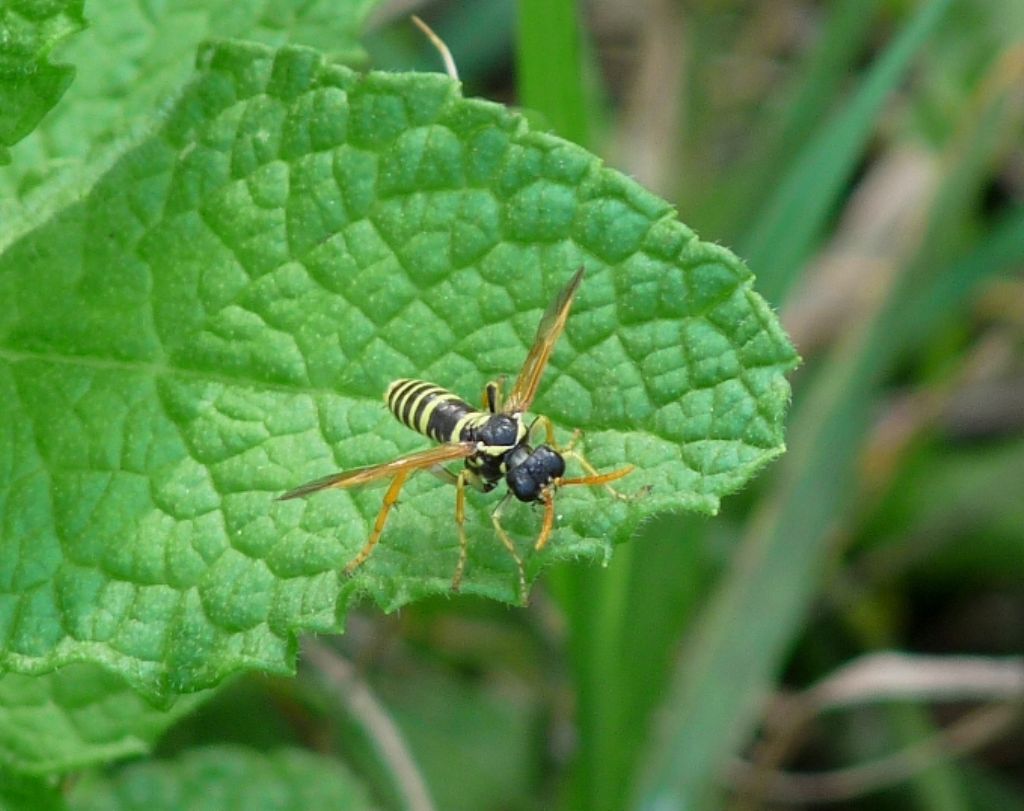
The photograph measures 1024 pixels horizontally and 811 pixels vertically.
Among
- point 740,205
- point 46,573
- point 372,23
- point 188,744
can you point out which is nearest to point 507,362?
point 46,573

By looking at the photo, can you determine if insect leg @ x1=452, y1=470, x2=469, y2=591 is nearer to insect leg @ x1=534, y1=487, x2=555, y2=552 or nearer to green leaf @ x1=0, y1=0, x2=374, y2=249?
insect leg @ x1=534, y1=487, x2=555, y2=552

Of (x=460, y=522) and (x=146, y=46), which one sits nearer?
(x=460, y=522)

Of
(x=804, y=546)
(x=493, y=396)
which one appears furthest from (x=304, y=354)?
(x=804, y=546)

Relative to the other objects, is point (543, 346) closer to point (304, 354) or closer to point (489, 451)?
point (489, 451)

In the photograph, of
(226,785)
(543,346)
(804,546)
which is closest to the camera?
(543,346)

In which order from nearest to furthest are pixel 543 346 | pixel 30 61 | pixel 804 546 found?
pixel 30 61
pixel 543 346
pixel 804 546

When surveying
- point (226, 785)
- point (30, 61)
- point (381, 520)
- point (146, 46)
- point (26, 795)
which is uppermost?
point (146, 46)

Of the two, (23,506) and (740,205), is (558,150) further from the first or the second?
(740,205)
